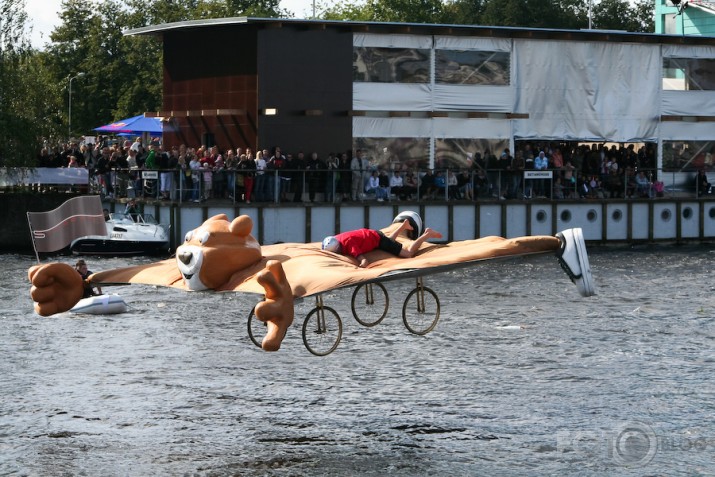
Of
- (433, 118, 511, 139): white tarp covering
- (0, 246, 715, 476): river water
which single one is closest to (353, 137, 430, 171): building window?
(433, 118, 511, 139): white tarp covering

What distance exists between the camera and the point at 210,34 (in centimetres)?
7019

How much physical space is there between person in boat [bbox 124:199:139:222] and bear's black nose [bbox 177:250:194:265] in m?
34.6

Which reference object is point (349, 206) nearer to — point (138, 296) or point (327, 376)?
point (138, 296)

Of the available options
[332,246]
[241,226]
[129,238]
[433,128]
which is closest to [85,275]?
[332,246]

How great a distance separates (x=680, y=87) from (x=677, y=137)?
10.1 feet

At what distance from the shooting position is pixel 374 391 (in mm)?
37875

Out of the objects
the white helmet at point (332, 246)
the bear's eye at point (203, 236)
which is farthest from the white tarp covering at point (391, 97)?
the bear's eye at point (203, 236)

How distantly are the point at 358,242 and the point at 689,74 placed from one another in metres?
51.3

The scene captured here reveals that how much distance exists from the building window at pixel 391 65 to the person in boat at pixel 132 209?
42.0 ft

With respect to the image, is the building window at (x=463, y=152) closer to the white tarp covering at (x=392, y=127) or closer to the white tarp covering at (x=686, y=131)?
the white tarp covering at (x=392, y=127)

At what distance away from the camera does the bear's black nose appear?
95.6 feet

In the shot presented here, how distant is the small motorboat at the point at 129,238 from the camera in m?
62.4

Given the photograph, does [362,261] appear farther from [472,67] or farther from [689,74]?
[689,74]

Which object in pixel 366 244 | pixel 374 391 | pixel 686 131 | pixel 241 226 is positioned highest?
pixel 686 131
